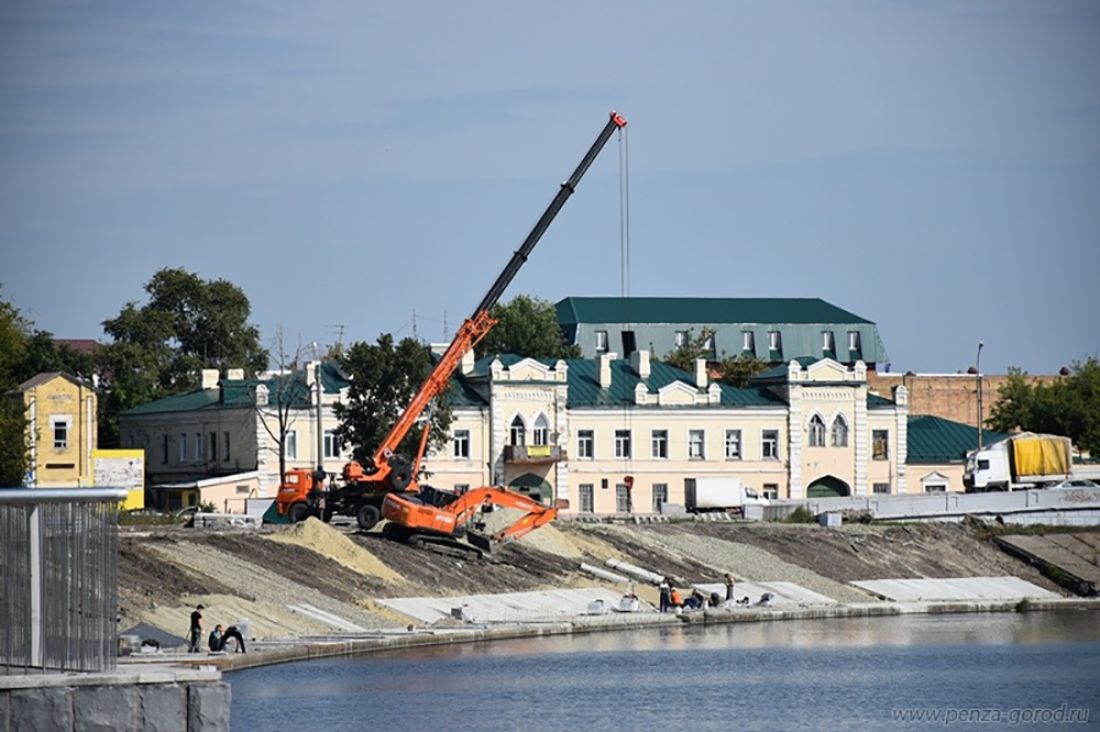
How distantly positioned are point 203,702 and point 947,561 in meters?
62.9

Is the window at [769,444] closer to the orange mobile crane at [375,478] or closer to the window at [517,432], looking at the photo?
the window at [517,432]

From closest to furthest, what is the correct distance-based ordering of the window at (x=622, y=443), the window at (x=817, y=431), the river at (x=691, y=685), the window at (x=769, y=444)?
the river at (x=691, y=685), the window at (x=622, y=443), the window at (x=769, y=444), the window at (x=817, y=431)

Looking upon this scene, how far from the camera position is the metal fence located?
94.2 ft

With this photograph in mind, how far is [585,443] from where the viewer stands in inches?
4154

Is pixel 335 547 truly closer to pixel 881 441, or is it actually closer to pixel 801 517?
pixel 801 517

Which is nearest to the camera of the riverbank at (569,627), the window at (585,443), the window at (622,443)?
the riverbank at (569,627)

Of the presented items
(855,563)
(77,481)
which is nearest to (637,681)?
(855,563)

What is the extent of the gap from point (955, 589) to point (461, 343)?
2100 cm

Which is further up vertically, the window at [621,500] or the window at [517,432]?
the window at [517,432]

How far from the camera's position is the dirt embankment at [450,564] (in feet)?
190

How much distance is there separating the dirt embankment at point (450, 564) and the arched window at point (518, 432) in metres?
17.5

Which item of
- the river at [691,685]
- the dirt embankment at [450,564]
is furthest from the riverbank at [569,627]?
the dirt embankment at [450,564]

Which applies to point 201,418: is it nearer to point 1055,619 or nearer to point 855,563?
point 855,563

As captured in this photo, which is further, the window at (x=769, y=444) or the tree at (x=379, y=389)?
the window at (x=769, y=444)
